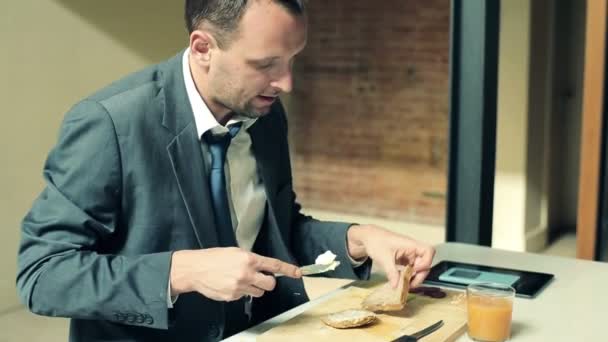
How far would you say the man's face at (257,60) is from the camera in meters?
1.40

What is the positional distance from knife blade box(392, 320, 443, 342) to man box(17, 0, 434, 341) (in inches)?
6.8

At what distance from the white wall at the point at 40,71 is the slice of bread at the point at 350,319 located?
8.86ft

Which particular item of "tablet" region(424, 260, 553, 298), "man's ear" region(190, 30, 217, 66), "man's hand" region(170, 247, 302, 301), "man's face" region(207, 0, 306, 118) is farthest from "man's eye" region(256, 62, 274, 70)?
"tablet" region(424, 260, 553, 298)

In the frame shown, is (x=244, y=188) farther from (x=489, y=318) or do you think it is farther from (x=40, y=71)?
(x=40, y=71)

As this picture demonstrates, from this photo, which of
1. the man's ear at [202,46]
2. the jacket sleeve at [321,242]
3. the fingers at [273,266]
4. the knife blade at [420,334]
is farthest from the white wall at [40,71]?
the knife blade at [420,334]

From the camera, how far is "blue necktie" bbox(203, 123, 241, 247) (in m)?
Answer: 1.51

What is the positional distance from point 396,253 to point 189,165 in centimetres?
47

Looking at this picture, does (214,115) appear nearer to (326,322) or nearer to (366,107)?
(326,322)

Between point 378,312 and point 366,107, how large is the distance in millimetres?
4231

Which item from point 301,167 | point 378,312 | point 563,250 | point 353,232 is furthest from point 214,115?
point 301,167

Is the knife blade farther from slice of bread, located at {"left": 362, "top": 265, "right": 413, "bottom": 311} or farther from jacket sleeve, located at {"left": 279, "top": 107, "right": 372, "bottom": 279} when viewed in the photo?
jacket sleeve, located at {"left": 279, "top": 107, "right": 372, "bottom": 279}

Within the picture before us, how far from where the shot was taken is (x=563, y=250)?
16.0ft

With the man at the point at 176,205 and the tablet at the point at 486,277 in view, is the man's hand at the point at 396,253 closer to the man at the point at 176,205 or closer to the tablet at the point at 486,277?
the man at the point at 176,205

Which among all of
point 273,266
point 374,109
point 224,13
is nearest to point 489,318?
point 273,266
